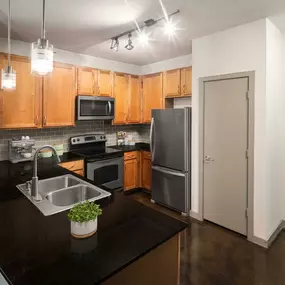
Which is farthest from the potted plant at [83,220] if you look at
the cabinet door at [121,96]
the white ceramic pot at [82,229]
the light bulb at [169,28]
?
the cabinet door at [121,96]

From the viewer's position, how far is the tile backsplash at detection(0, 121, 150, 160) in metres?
3.40

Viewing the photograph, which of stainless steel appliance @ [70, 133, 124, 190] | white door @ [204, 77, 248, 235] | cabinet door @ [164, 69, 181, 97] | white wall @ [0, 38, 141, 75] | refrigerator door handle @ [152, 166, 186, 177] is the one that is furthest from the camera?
cabinet door @ [164, 69, 181, 97]

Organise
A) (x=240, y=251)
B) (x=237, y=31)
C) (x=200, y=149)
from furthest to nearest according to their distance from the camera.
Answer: (x=200, y=149) < (x=237, y=31) < (x=240, y=251)

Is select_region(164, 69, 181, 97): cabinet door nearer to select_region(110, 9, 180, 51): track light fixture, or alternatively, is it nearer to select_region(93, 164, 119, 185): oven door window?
select_region(110, 9, 180, 51): track light fixture

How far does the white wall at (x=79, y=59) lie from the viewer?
327 centimetres

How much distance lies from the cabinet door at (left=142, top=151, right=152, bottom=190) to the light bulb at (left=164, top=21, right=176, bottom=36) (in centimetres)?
216

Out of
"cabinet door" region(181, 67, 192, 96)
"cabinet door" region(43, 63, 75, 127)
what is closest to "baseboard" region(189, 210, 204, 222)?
"cabinet door" region(181, 67, 192, 96)

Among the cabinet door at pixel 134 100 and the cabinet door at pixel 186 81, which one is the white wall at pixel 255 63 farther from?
the cabinet door at pixel 134 100

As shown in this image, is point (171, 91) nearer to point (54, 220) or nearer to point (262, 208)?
point (262, 208)

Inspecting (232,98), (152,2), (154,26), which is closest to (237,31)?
(232,98)

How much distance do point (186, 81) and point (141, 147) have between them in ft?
5.02

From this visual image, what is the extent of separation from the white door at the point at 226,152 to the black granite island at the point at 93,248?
1.71 metres

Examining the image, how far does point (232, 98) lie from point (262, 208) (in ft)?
4.48

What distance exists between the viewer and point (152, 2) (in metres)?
2.13
